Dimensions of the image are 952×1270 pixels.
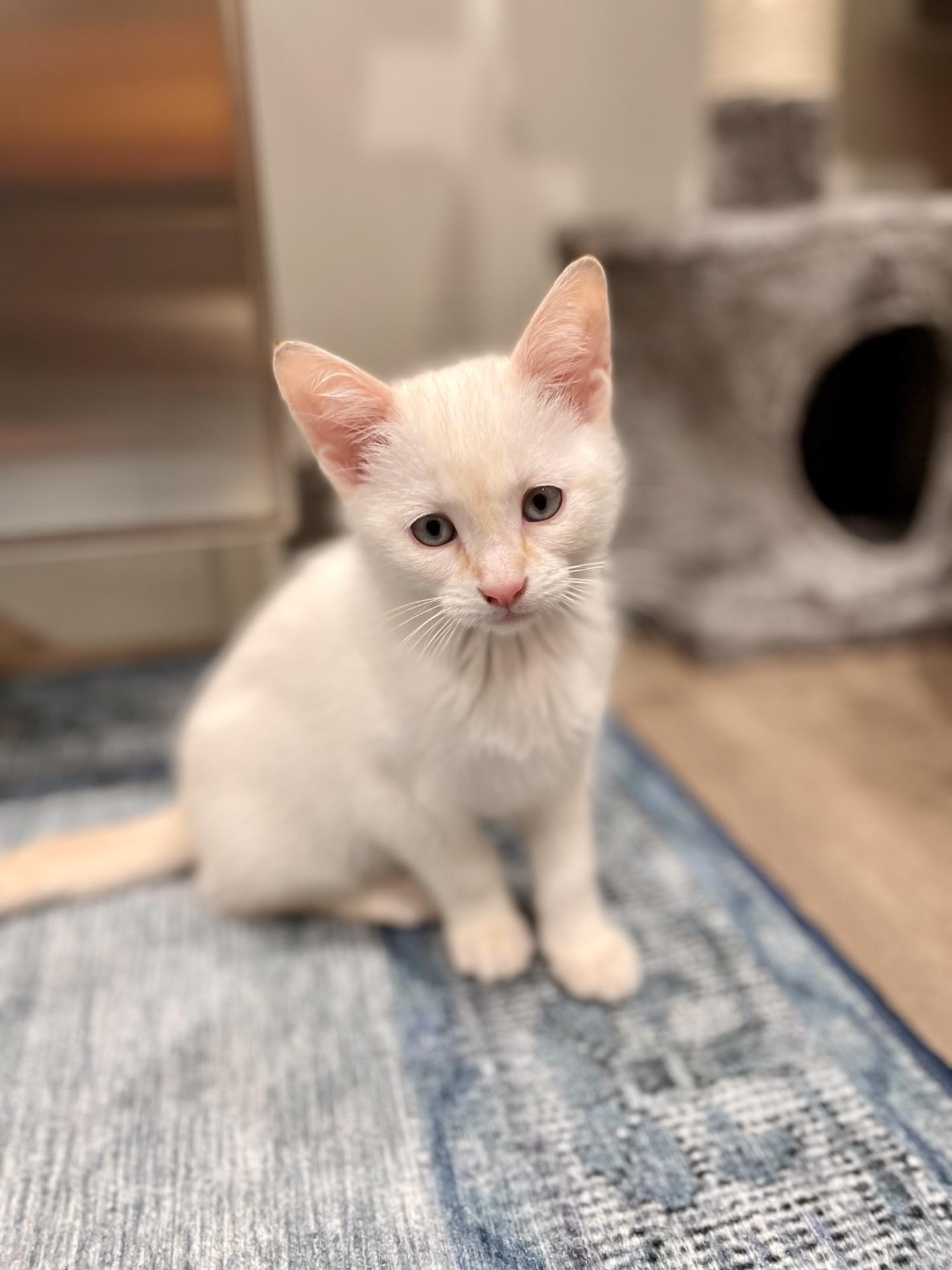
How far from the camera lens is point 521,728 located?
0.82 meters

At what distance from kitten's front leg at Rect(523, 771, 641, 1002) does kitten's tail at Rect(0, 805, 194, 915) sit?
1.53 ft

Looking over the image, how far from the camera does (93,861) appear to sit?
42.1 inches

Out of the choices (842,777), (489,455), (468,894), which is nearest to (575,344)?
(489,455)

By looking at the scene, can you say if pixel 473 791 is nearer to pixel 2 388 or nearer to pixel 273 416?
pixel 273 416

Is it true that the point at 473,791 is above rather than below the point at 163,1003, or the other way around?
above

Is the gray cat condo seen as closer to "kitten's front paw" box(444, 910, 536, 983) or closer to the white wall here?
the white wall

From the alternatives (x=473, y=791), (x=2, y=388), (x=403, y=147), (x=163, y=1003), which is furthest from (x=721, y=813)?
(x=403, y=147)

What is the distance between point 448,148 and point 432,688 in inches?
50.4

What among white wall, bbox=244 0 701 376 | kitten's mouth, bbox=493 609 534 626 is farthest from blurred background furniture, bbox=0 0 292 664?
kitten's mouth, bbox=493 609 534 626

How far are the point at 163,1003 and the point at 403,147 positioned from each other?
147 cm

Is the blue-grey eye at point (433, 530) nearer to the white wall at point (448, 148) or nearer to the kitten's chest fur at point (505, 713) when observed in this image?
the kitten's chest fur at point (505, 713)

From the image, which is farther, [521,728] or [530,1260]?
[521,728]

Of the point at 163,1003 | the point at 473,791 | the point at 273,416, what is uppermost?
the point at 273,416

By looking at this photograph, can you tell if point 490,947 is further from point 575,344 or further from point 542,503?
point 575,344
